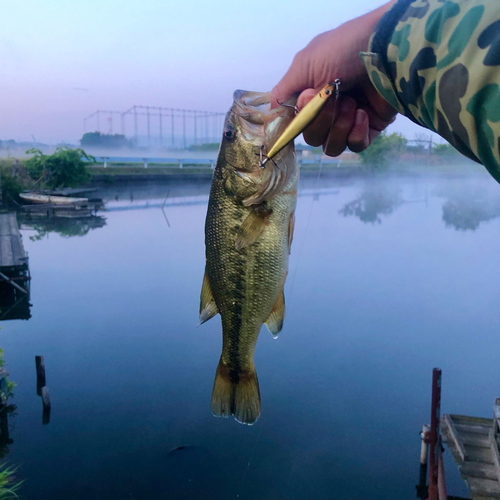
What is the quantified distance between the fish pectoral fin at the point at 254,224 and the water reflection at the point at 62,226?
22.5 meters

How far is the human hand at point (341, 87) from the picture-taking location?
97cm

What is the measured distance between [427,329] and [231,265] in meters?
19.7

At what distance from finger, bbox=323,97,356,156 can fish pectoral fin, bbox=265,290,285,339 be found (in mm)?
478

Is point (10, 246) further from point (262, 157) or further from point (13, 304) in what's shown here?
point (262, 157)

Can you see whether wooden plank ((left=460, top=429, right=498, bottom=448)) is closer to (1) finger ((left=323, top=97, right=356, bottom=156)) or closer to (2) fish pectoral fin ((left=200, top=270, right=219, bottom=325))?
(2) fish pectoral fin ((left=200, top=270, right=219, bottom=325))

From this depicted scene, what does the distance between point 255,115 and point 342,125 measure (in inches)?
10.5

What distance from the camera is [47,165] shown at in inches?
902

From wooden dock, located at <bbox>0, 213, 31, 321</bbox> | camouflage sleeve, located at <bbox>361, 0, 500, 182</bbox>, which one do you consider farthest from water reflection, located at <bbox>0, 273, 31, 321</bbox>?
camouflage sleeve, located at <bbox>361, 0, 500, 182</bbox>

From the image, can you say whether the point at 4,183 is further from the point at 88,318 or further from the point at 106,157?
the point at 88,318

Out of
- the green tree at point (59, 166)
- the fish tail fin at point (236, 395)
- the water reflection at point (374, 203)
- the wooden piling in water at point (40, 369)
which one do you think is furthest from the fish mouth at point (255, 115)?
the water reflection at point (374, 203)

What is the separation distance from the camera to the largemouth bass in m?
1.28

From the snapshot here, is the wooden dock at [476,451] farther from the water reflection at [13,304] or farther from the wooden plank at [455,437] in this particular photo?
the water reflection at [13,304]

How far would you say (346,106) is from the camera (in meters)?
1.15

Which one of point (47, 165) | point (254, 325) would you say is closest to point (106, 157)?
point (47, 165)
